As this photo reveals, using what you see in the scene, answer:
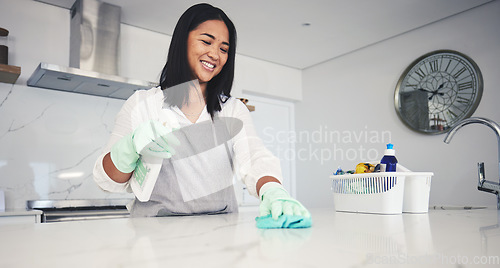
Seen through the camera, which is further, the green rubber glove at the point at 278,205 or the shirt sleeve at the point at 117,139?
the shirt sleeve at the point at 117,139

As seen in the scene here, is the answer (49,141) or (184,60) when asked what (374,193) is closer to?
(184,60)

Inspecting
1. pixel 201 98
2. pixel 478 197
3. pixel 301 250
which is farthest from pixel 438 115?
pixel 301 250

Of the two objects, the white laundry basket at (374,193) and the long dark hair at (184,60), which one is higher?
the long dark hair at (184,60)

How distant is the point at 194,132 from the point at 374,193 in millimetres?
631

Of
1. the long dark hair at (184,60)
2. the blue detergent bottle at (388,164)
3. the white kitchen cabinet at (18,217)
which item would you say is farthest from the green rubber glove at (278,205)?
the white kitchen cabinet at (18,217)

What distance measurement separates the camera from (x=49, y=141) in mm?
2752

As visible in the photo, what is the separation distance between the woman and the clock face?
238 cm

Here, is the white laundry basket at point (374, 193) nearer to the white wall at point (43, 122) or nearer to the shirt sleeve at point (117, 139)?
the shirt sleeve at point (117, 139)

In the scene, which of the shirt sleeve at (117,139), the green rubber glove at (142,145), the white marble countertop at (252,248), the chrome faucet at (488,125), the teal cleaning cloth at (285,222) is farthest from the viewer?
the chrome faucet at (488,125)

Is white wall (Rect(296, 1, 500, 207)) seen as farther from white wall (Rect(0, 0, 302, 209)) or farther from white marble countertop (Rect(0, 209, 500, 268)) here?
white marble countertop (Rect(0, 209, 500, 268))

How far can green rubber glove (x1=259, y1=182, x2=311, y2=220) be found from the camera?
738 mm

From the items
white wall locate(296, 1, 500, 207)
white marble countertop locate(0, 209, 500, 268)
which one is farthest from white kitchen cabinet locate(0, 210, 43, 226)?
white wall locate(296, 1, 500, 207)

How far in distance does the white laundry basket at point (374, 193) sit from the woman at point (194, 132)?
0.27m

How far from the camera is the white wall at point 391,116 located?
2.96 meters
